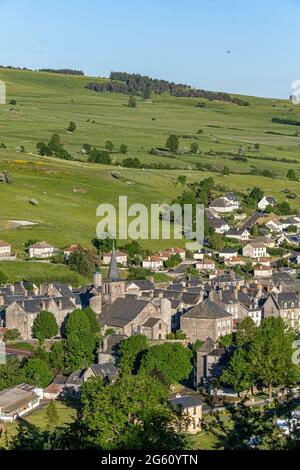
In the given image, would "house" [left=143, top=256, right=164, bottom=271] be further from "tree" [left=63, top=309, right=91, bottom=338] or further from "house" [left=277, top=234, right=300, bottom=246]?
"tree" [left=63, top=309, right=91, bottom=338]

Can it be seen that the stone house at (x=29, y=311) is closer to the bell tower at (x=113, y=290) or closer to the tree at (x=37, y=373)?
the bell tower at (x=113, y=290)

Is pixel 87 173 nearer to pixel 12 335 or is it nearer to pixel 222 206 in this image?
pixel 222 206

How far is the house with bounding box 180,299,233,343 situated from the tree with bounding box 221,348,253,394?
9.63m

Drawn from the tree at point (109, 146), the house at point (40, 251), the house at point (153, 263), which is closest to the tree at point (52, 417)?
the house at point (153, 263)

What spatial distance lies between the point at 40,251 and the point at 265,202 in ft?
144

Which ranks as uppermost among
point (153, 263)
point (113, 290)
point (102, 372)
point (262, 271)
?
point (113, 290)

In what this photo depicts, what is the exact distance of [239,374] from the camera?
2378 inches

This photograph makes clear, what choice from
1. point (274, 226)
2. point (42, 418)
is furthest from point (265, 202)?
point (42, 418)

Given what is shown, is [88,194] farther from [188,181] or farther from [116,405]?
[116,405]

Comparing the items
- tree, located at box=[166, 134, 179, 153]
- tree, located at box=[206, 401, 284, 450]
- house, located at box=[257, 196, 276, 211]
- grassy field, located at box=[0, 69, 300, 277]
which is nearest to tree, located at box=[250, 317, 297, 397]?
tree, located at box=[206, 401, 284, 450]

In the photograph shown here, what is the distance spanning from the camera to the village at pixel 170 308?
61.8m

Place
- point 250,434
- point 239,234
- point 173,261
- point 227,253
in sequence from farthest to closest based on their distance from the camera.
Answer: point 239,234 < point 227,253 < point 173,261 < point 250,434

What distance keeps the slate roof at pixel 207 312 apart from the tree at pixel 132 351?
5.74 meters

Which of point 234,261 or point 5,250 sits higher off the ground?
point 5,250
